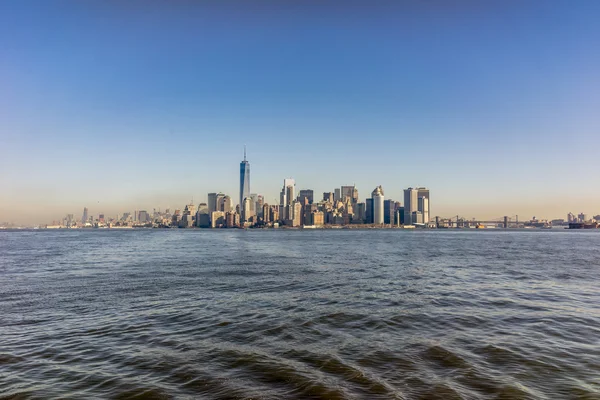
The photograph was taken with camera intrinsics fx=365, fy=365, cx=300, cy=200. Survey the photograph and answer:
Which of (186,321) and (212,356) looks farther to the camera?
(186,321)

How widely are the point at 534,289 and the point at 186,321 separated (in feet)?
79.8

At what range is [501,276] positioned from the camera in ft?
109

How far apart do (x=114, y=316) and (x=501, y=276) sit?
3144 cm

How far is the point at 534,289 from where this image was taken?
26.5 m

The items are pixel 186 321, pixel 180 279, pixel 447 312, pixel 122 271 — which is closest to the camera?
pixel 186 321

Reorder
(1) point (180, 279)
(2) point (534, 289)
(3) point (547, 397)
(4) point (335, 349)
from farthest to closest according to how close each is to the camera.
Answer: (1) point (180, 279)
(2) point (534, 289)
(4) point (335, 349)
(3) point (547, 397)

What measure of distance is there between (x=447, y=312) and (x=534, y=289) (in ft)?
39.2

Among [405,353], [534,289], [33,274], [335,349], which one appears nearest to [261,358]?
[335,349]

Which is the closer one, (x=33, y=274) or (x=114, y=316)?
(x=114, y=316)

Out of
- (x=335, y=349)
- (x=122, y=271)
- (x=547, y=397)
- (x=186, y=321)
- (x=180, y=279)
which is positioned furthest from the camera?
(x=122, y=271)

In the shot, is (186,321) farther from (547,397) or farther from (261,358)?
(547,397)

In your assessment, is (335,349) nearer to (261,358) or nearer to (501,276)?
(261,358)

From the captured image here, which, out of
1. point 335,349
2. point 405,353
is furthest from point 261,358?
point 405,353

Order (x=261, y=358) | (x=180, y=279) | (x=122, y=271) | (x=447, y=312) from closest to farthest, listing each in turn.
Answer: (x=261, y=358)
(x=447, y=312)
(x=180, y=279)
(x=122, y=271)
